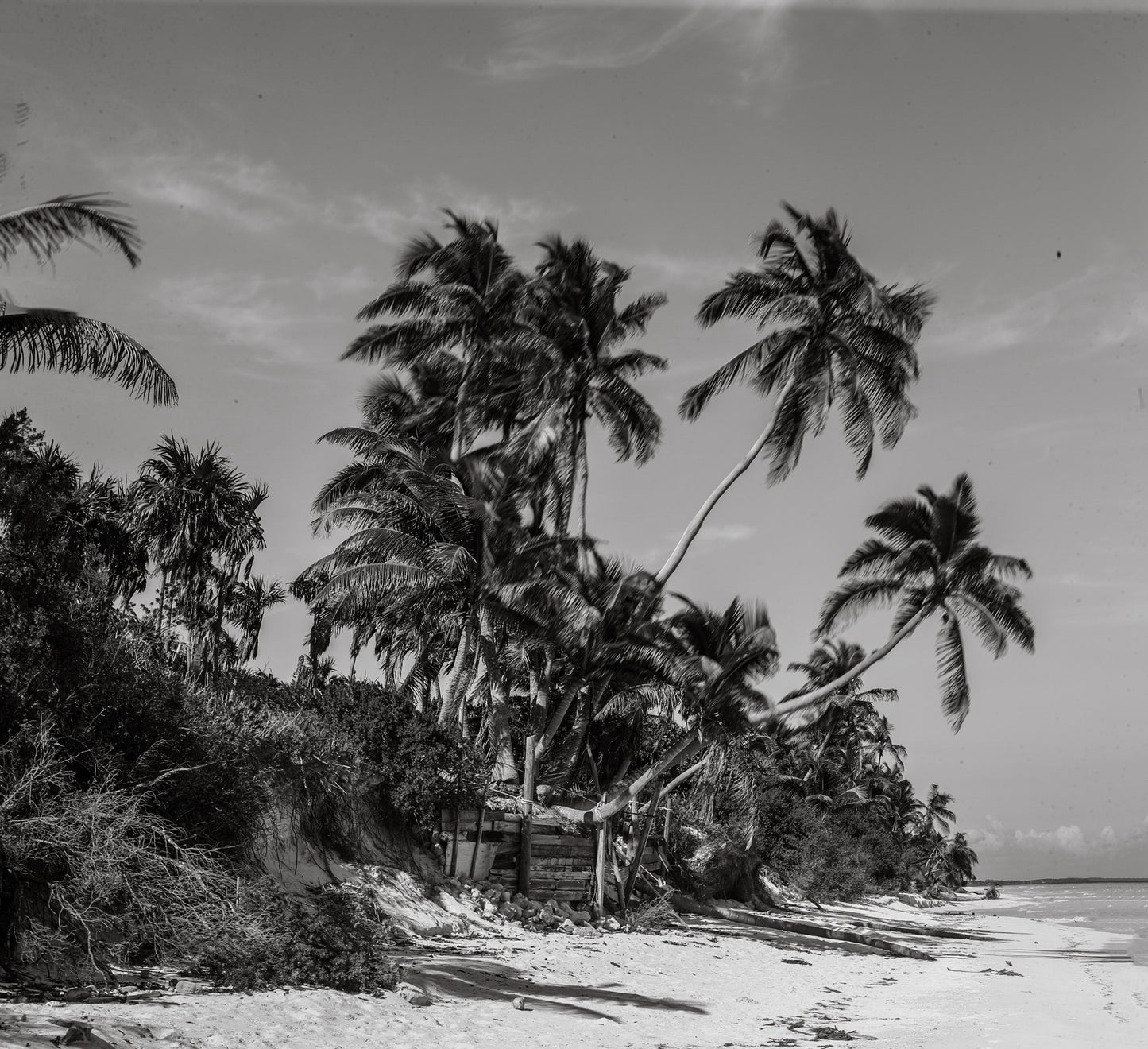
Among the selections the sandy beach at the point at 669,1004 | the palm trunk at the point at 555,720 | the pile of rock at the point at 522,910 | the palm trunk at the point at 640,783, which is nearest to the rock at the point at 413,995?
the sandy beach at the point at 669,1004

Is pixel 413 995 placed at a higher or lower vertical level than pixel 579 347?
lower

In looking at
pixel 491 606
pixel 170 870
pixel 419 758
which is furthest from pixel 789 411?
pixel 170 870

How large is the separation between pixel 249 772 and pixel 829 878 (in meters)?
29.6

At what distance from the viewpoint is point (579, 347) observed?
93.4 feet

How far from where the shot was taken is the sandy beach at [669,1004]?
9.06 metres

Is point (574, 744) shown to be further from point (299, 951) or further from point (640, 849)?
point (299, 951)

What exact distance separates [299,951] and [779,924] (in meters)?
18.5

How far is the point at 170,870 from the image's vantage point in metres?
11.0

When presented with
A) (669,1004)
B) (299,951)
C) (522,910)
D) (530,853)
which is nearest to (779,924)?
(530,853)

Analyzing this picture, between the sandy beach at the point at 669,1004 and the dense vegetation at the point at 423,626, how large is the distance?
1.00m

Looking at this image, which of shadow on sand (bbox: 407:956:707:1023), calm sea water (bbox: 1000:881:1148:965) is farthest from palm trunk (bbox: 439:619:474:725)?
calm sea water (bbox: 1000:881:1148:965)

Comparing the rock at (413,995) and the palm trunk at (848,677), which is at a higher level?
the palm trunk at (848,677)

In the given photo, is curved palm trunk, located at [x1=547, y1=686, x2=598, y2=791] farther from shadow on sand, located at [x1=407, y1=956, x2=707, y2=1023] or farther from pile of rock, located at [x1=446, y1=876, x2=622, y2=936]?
shadow on sand, located at [x1=407, y1=956, x2=707, y2=1023]

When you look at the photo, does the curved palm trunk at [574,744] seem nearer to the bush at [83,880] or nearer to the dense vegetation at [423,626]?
the dense vegetation at [423,626]
